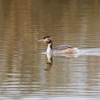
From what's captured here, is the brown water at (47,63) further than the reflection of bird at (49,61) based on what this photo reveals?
No

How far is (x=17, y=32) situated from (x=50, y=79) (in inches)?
383

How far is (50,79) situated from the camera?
9.38 metres

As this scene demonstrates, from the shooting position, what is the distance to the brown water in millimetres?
8172

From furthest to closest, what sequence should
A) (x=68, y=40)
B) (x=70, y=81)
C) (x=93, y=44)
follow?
1. (x=68, y=40)
2. (x=93, y=44)
3. (x=70, y=81)

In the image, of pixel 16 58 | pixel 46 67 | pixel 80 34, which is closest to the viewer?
pixel 46 67

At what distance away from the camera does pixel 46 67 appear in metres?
11.0

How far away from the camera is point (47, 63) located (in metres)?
11.6

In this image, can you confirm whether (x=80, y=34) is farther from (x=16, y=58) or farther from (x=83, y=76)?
(x=83, y=76)

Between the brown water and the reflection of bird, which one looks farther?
the reflection of bird

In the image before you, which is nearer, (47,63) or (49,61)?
(47,63)

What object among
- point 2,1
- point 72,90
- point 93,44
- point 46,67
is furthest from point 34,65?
point 2,1

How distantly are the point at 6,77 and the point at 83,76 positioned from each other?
1.89 m

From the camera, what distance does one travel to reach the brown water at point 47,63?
817cm

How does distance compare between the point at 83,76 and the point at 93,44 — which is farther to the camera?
the point at 93,44
